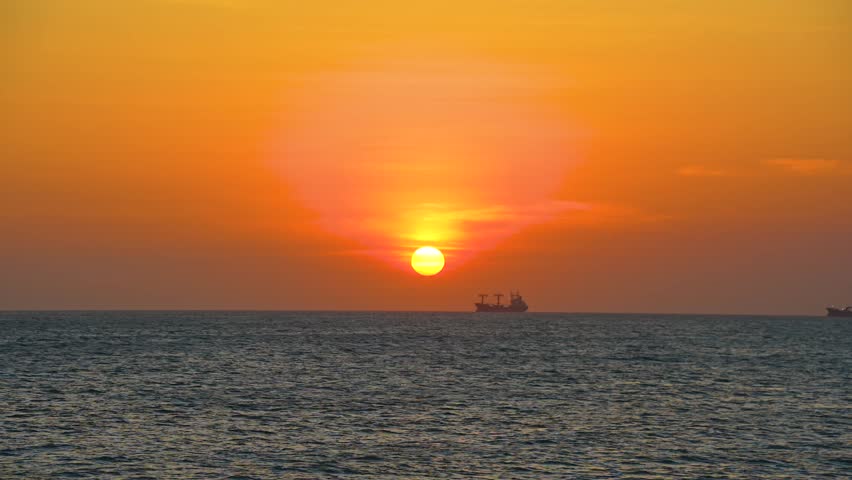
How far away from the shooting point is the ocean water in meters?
50.0

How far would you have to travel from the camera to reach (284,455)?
52.4 meters

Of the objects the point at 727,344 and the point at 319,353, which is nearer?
the point at 319,353

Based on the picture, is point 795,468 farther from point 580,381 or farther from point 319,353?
point 319,353

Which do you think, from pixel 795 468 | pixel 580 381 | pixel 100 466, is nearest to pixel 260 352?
pixel 580 381

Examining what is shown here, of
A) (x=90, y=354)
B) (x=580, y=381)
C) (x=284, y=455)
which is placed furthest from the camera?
(x=90, y=354)

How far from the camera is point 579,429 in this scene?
204 ft

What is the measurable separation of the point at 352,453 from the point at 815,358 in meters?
105

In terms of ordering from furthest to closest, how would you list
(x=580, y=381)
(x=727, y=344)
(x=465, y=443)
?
(x=727, y=344) → (x=580, y=381) → (x=465, y=443)

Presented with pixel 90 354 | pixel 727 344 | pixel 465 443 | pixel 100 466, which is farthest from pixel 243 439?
pixel 727 344

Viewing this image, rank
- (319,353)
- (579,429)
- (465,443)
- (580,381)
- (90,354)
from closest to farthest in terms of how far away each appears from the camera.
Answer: (465,443) < (579,429) < (580,381) < (90,354) < (319,353)

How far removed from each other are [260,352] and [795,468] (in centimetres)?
10219

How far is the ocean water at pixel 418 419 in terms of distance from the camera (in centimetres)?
5003

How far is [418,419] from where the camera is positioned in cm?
6575

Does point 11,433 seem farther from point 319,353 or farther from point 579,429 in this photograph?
point 319,353
